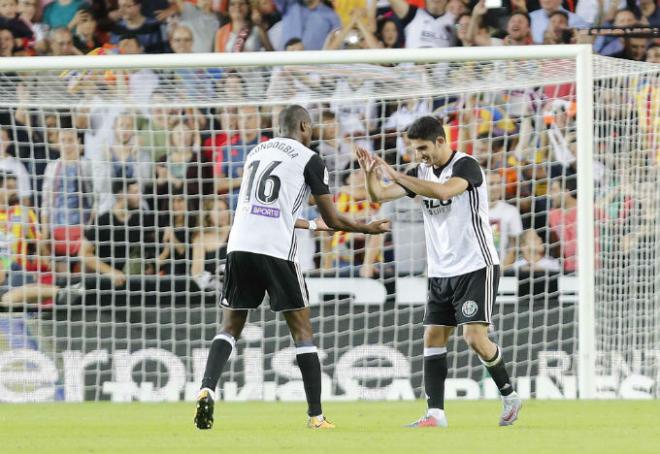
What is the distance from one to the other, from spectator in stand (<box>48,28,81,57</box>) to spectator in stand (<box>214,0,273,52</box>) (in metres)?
1.60

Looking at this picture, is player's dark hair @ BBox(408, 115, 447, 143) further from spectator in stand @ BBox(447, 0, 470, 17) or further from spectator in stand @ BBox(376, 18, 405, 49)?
spectator in stand @ BBox(447, 0, 470, 17)

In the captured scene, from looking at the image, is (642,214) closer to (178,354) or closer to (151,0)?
(178,354)

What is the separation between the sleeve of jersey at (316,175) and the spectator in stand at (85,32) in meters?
7.14

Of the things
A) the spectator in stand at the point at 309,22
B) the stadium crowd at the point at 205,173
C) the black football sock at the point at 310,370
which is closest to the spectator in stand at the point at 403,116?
the stadium crowd at the point at 205,173

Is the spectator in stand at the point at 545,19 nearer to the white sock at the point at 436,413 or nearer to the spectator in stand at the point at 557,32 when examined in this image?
the spectator in stand at the point at 557,32

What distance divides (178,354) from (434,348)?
137 inches

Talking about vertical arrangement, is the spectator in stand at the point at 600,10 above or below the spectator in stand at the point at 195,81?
above

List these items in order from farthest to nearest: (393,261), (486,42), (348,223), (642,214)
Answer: (486,42) < (393,261) < (642,214) < (348,223)

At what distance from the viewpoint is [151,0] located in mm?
13227

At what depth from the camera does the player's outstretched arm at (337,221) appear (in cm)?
649

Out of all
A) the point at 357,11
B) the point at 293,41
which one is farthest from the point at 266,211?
the point at 357,11

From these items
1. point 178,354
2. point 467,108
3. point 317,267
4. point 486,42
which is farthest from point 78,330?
point 486,42

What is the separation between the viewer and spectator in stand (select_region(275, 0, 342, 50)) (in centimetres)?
1285

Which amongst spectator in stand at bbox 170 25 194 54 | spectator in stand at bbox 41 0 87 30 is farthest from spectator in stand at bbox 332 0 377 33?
spectator in stand at bbox 41 0 87 30
